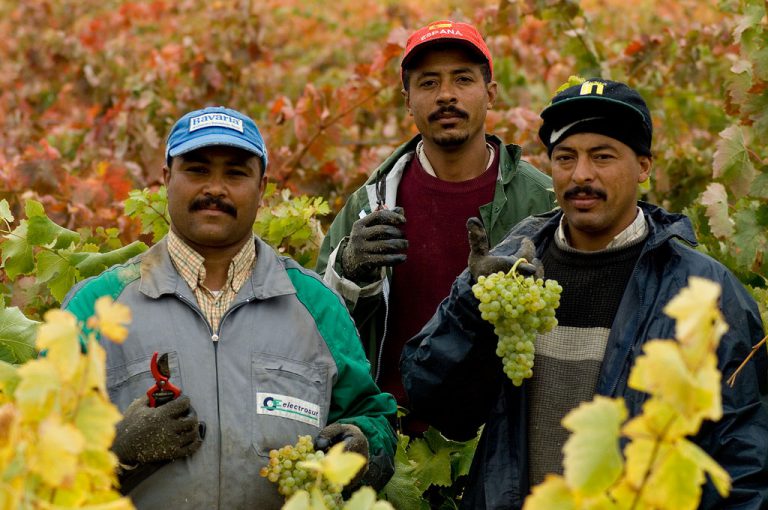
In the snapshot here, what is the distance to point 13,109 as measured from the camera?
10.4 m

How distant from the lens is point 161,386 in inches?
109

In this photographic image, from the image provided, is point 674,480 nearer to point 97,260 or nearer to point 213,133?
point 213,133

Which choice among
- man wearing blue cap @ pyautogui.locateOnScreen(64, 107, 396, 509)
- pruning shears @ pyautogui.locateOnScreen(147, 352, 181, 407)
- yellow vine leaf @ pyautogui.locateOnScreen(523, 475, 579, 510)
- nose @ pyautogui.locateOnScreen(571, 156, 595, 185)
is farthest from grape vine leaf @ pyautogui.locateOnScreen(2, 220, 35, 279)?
yellow vine leaf @ pyautogui.locateOnScreen(523, 475, 579, 510)

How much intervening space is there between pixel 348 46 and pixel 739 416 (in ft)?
35.2

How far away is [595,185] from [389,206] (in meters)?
1.07

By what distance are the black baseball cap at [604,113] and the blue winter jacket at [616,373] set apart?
0.23m

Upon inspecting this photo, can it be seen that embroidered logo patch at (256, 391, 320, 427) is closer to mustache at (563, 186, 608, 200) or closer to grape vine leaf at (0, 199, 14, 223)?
mustache at (563, 186, 608, 200)

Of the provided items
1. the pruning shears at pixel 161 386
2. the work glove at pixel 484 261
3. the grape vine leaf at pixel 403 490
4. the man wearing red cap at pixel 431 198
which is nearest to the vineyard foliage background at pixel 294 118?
the man wearing red cap at pixel 431 198

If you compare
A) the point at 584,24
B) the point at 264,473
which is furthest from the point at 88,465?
the point at 584,24


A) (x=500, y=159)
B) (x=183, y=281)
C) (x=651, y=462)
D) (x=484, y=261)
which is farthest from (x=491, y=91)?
(x=651, y=462)

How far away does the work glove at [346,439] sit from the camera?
286cm

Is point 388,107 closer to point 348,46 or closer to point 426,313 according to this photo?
point 426,313

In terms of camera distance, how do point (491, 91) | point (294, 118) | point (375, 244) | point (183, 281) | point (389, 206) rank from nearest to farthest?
point (183, 281) → point (375, 244) → point (389, 206) → point (491, 91) → point (294, 118)

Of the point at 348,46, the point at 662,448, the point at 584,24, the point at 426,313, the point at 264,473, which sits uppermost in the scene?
the point at 348,46
